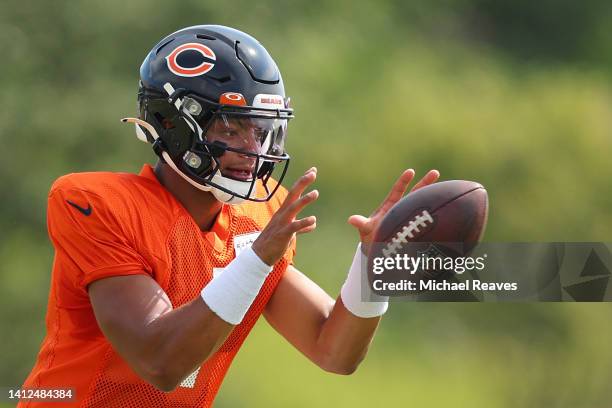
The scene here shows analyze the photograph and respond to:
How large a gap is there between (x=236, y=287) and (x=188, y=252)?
1.08ft

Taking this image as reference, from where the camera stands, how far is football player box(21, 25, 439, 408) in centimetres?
217

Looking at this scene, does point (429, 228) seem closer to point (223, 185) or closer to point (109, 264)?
point (223, 185)

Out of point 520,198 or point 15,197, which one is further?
point 520,198

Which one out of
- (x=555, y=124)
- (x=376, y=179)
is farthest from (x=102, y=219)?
(x=555, y=124)

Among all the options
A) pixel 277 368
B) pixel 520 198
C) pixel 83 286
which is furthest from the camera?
pixel 520 198

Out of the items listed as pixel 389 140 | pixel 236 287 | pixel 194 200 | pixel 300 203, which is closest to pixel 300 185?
pixel 300 203

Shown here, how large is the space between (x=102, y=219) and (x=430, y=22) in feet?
18.1

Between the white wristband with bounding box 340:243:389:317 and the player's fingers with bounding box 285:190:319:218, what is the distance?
32 centimetres

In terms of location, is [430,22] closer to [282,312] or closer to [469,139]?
[469,139]

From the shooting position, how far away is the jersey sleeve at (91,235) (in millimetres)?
2264

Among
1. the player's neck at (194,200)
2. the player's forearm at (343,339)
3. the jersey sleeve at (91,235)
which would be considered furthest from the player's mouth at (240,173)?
the player's forearm at (343,339)

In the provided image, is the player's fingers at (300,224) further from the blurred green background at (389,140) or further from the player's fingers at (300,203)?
the blurred green background at (389,140)

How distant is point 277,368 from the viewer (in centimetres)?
516

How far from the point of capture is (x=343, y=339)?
255cm
